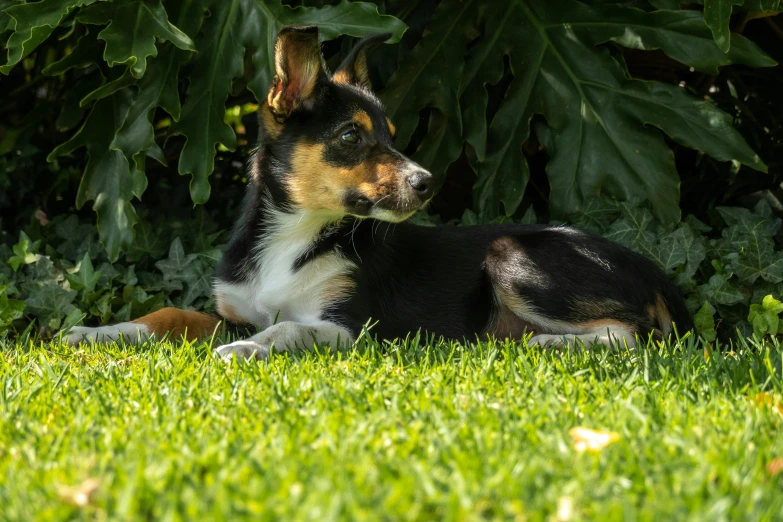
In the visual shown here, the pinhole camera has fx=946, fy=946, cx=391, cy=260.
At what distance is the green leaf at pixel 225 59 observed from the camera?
5.00m

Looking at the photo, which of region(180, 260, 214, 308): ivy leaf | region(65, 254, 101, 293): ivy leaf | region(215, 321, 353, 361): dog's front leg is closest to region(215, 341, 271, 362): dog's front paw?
region(215, 321, 353, 361): dog's front leg

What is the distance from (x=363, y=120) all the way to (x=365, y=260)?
68cm

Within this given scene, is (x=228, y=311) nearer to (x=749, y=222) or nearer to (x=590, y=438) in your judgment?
(x=590, y=438)

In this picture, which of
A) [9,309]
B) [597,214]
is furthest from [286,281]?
[597,214]

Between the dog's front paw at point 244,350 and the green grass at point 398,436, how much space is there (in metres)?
0.11

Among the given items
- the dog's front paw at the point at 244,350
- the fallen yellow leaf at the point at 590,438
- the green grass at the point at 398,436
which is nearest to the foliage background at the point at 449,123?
the dog's front paw at the point at 244,350

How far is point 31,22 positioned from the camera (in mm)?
4723

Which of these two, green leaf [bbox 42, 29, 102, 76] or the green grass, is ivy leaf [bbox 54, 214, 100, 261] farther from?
the green grass

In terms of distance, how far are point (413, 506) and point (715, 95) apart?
5414mm

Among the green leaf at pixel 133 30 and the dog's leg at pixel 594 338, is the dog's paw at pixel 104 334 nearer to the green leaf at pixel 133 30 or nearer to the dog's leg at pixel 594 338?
the green leaf at pixel 133 30

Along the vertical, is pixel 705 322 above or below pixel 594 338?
below

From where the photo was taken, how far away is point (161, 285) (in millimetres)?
5469

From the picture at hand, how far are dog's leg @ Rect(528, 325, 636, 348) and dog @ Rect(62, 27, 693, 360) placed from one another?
0.01 metres

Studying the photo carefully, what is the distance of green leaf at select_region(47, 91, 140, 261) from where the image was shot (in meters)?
5.20
